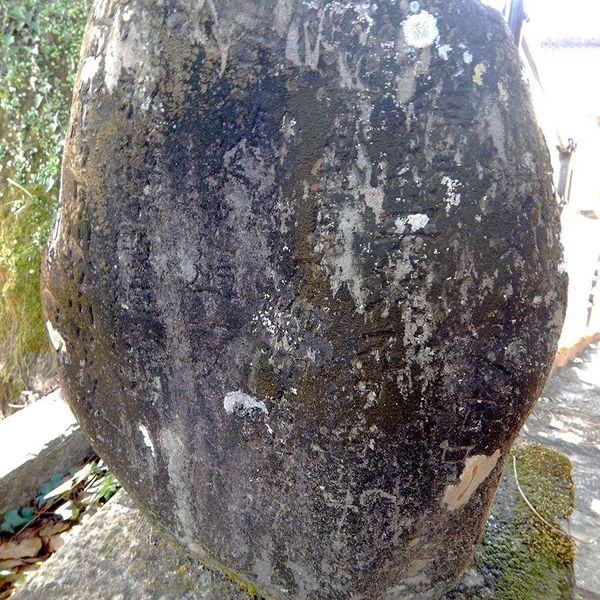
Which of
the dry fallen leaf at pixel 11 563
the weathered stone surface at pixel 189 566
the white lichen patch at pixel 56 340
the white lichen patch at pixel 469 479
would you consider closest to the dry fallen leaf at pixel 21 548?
the dry fallen leaf at pixel 11 563

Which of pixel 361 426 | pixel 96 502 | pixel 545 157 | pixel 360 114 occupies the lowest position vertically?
pixel 96 502

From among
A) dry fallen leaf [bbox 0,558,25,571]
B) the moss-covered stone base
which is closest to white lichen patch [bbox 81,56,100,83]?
the moss-covered stone base

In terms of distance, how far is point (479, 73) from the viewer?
2.02 feet

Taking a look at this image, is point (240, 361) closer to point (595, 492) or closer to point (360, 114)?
point (360, 114)

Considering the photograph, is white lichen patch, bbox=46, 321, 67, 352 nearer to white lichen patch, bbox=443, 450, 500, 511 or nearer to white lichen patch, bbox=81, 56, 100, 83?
white lichen patch, bbox=81, 56, 100, 83

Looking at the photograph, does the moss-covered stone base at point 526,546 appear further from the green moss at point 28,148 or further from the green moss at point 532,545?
the green moss at point 28,148

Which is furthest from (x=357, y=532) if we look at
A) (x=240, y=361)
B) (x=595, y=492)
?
(x=595, y=492)

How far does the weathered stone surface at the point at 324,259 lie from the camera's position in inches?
24.5

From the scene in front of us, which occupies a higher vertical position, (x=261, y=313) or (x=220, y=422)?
(x=261, y=313)

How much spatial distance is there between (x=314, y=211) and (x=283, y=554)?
0.53 m

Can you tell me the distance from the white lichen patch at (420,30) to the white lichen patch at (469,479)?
0.51m

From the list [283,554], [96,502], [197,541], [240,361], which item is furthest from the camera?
[96,502]

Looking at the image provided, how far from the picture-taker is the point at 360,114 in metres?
0.62

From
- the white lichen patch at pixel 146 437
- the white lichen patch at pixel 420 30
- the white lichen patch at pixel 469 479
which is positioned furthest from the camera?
the white lichen patch at pixel 146 437
